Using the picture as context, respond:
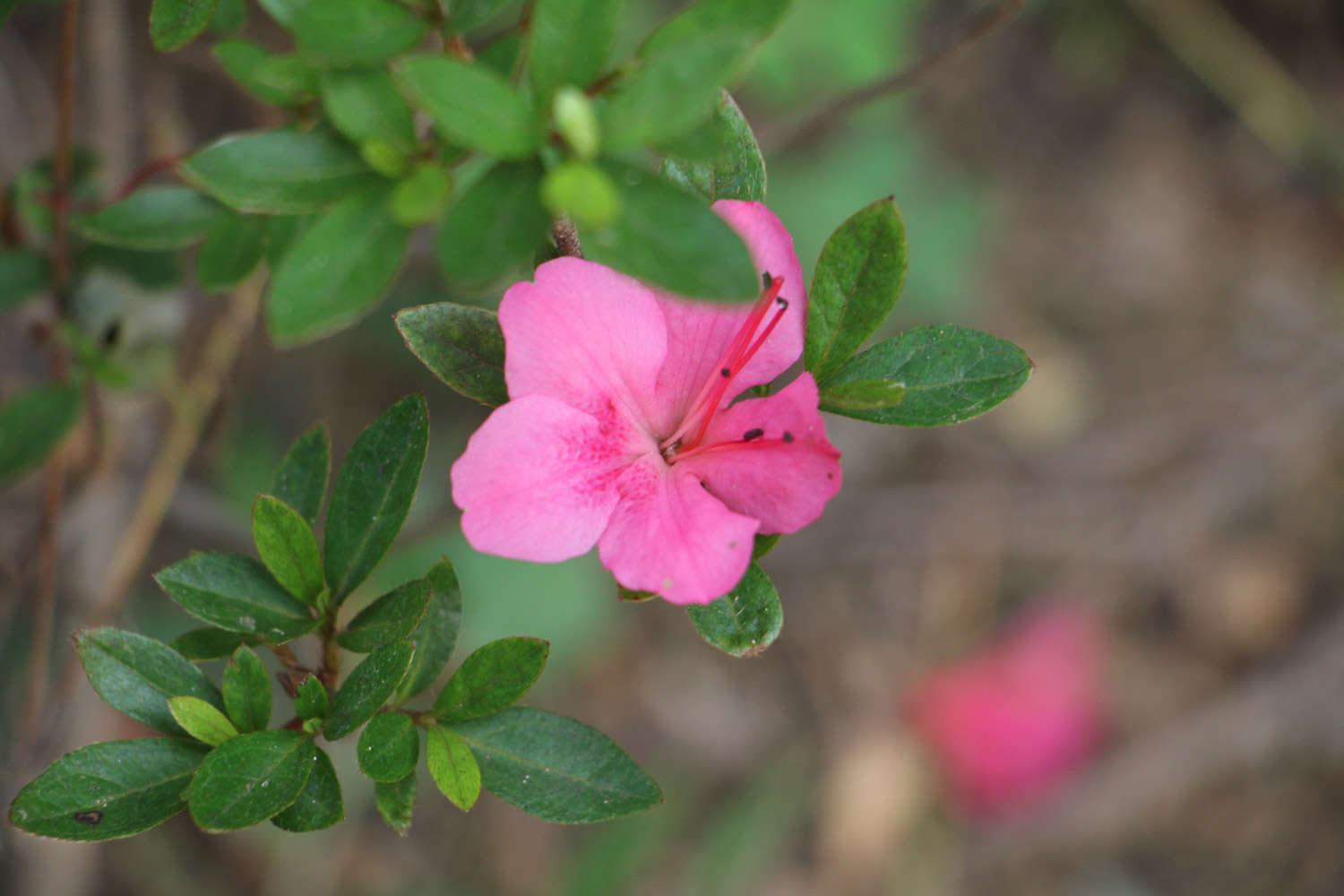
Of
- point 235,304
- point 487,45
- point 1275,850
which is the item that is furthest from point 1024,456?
point 487,45

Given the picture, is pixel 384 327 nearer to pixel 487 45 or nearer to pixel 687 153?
pixel 487 45

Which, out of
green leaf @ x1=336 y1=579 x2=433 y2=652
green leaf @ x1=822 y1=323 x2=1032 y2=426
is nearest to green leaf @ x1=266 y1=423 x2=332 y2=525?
green leaf @ x1=336 y1=579 x2=433 y2=652

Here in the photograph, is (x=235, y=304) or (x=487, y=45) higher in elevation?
(x=487, y=45)

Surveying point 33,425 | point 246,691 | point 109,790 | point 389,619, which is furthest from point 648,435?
point 33,425

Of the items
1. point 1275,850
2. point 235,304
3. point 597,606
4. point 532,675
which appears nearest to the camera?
point 532,675

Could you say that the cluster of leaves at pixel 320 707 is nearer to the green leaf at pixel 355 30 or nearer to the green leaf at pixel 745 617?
the green leaf at pixel 745 617

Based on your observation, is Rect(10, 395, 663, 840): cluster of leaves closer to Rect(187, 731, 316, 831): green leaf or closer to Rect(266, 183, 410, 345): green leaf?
Rect(187, 731, 316, 831): green leaf

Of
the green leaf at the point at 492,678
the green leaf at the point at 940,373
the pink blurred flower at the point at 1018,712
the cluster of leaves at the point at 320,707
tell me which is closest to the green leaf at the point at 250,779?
the cluster of leaves at the point at 320,707
